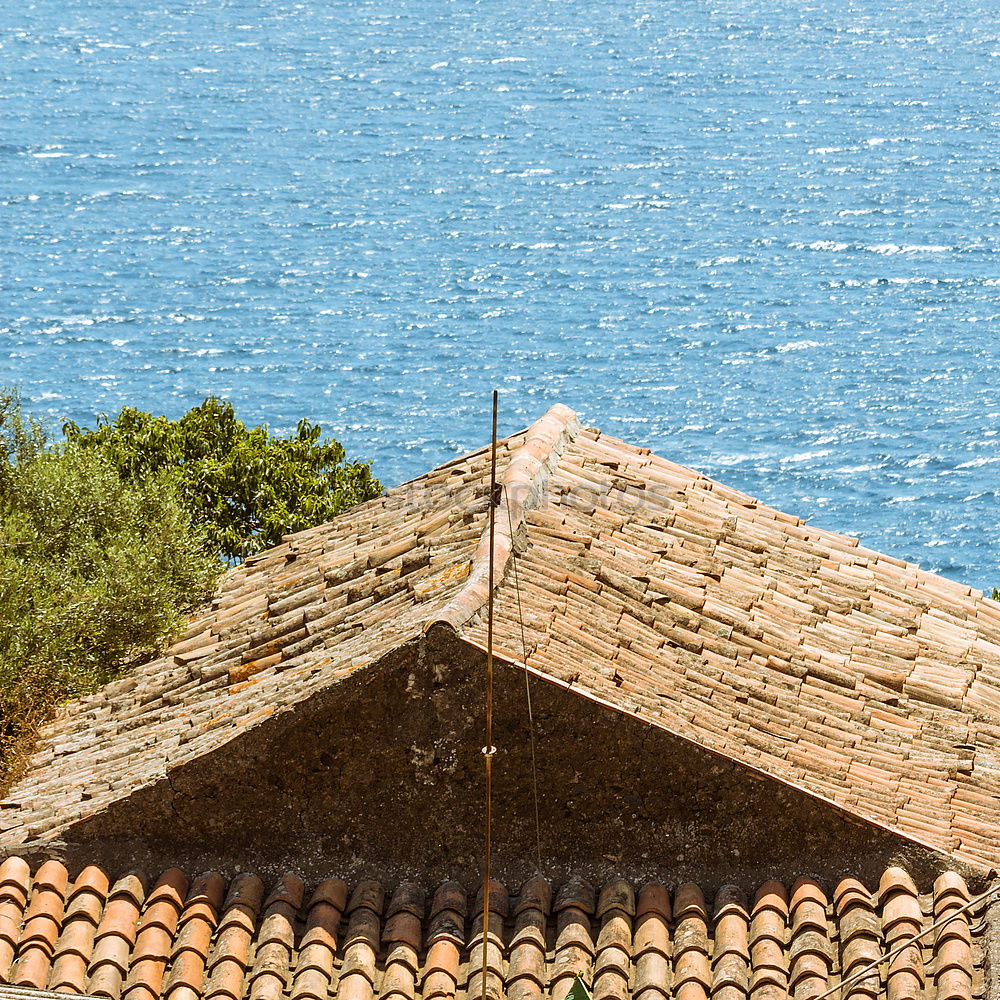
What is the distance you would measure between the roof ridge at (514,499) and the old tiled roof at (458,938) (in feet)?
6.68

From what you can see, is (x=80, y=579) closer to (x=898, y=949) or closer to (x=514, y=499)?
(x=514, y=499)

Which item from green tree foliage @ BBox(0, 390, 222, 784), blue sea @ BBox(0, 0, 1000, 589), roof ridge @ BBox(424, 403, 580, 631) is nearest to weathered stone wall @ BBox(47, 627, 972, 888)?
roof ridge @ BBox(424, 403, 580, 631)

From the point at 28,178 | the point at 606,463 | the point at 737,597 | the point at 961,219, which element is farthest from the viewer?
the point at 28,178

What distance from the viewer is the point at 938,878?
10625 millimetres

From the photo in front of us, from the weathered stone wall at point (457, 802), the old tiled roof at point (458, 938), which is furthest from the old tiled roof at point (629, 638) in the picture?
the old tiled roof at point (458, 938)

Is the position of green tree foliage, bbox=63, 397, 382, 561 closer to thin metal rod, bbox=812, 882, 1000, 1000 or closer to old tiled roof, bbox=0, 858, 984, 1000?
old tiled roof, bbox=0, 858, 984, 1000

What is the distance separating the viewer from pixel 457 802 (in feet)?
36.6

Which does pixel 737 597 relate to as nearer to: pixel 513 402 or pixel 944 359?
pixel 513 402

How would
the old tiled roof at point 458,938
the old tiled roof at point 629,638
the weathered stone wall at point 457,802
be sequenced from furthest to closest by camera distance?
the old tiled roof at point 629,638 → the weathered stone wall at point 457,802 → the old tiled roof at point 458,938

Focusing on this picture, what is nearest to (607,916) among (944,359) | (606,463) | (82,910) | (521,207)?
(82,910)

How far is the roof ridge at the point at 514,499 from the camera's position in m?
11.3

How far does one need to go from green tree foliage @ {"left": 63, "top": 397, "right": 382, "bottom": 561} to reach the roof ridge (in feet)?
27.6

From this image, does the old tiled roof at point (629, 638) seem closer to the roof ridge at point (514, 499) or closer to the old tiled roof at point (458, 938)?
the roof ridge at point (514, 499)

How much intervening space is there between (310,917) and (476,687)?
79.3 inches
